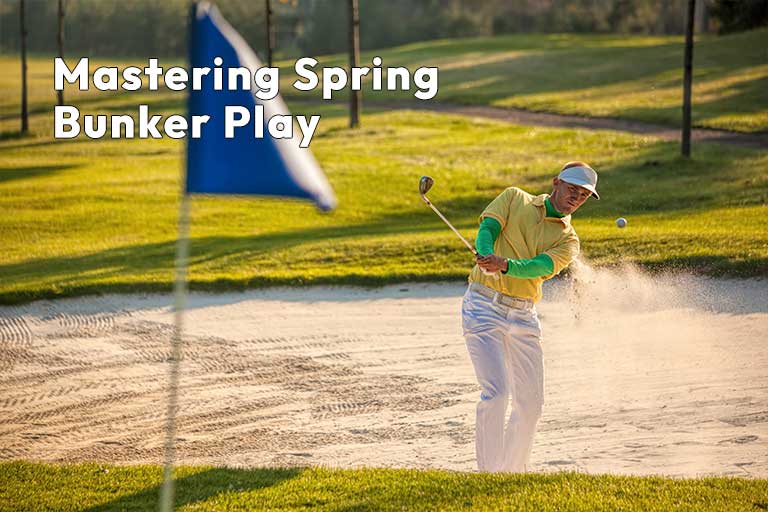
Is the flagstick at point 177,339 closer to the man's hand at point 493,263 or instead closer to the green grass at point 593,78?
the man's hand at point 493,263

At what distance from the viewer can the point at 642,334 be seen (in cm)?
1356

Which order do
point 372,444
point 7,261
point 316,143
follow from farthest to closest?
point 316,143
point 7,261
point 372,444

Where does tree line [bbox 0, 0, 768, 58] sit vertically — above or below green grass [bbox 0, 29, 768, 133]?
above

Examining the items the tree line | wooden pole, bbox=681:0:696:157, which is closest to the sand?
wooden pole, bbox=681:0:696:157

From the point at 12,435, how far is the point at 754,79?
3807 cm

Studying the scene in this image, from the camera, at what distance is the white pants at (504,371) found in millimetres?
8250

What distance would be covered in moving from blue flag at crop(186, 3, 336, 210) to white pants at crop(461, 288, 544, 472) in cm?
253

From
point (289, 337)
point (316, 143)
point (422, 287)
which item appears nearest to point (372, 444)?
point (289, 337)

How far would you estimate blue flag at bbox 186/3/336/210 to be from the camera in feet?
20.3

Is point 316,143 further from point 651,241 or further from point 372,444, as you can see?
point 372,444

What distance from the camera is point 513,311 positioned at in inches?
329

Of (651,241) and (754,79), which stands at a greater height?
(754,79)

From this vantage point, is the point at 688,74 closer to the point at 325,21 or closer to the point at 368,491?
the point at 368,491

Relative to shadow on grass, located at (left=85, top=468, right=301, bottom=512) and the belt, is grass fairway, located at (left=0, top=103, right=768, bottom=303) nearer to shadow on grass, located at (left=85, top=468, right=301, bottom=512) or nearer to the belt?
shadow on grass, located at (left=85, top=468, right=301, bottom=512)
